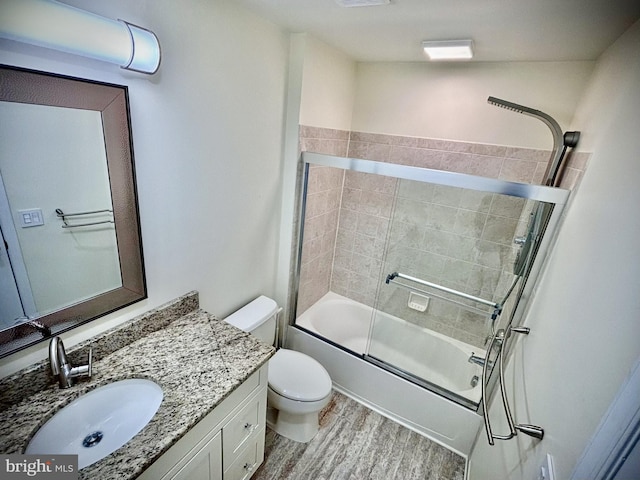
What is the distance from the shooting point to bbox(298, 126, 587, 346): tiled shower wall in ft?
6.44

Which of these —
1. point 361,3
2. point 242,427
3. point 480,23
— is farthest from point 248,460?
point 480,23

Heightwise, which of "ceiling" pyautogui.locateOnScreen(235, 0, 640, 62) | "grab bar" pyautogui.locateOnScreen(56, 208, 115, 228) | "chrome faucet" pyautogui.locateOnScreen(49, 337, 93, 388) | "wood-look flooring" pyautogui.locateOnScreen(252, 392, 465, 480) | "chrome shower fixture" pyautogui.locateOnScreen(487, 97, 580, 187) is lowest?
"wood-look flooring" pyautogui.locateOnScreen(252, 392, 465, 480)

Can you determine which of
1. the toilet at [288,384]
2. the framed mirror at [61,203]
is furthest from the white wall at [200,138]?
the toilet at [288,384]

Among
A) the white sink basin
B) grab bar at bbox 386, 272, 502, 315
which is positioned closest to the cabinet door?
the white sink basin

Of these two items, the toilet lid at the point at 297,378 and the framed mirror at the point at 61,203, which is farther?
the toilet lid at the point at 297,378

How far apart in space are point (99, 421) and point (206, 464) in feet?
1.40

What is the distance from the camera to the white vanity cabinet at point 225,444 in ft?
3.21

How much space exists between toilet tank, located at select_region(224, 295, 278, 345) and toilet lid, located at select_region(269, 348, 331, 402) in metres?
0.17

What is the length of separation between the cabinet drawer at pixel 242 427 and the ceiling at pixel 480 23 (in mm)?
1816

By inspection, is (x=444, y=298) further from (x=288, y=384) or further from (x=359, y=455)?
(x=288, y=384)

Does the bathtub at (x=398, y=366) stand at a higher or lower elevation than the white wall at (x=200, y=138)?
lower

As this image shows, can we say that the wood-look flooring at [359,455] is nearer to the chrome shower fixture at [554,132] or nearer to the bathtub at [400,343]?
the bathtub at [400,343]

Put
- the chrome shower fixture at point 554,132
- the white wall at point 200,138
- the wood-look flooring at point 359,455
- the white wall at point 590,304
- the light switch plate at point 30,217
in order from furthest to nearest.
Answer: the wood-look flooring at point 359,455 → the chrome shower fixture at point 554,132 → the white wall at point 200,138 → the light switch plate at point 30,217 → the white wall at point 590,304

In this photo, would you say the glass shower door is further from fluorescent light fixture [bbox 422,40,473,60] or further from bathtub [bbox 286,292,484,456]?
fluorescent light fixture [bbox 422,40,473,60]
